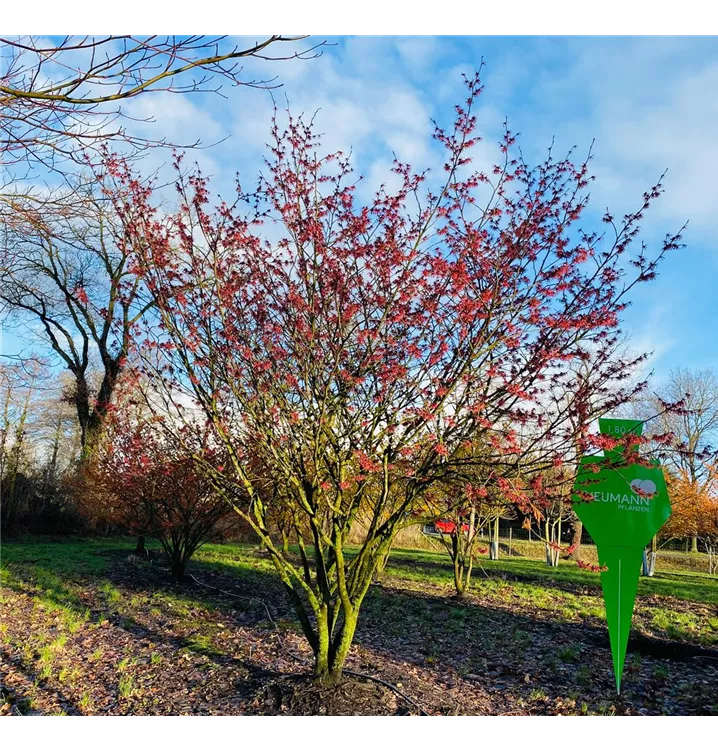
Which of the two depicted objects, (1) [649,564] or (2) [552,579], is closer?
(2) [552,579]

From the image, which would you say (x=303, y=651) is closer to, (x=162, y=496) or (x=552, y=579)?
(x=162, y=496)

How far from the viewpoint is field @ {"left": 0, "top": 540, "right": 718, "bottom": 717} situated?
396 centimetres

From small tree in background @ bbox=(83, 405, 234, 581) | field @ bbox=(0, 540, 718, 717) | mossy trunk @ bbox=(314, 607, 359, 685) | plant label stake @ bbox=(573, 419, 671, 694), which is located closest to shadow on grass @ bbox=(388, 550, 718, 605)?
field @ bbox=(0, 540, 718, 717)

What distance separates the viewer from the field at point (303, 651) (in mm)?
3959

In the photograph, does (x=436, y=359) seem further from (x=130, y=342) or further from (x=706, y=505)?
(x=706, y=505)

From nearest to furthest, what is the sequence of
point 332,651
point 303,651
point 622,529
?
point 332,651, point 622,529, point 303,651

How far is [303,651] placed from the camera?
209 inches

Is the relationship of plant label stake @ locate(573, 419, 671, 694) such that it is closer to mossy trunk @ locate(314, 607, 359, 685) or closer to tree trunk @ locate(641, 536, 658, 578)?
mossy trunk @ locate(314, 607, 359, 685)

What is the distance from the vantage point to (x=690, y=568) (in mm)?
21969

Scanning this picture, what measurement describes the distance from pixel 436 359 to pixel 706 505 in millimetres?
16869

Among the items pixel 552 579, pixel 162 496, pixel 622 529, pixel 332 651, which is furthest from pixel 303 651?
pixel 552 579

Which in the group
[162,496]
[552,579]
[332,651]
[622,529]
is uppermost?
[622,529]
